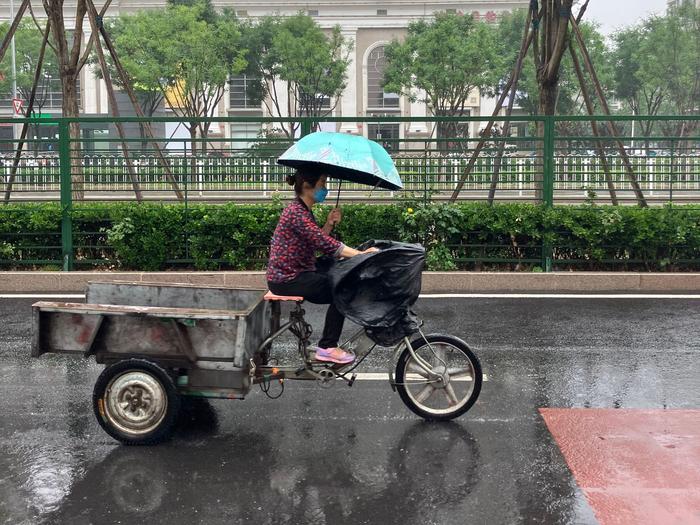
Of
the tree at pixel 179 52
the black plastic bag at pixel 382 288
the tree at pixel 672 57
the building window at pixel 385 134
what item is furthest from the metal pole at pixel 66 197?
the tree at pixel 672 57

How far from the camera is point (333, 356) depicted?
19.6 ft

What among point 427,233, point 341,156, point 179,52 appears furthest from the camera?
point 179,52

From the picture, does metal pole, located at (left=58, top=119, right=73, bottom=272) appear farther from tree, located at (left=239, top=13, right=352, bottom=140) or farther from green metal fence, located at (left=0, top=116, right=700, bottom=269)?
tree, located at (left=239, top=13, right=352, bottom=140)

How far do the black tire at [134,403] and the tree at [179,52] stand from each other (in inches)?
1610

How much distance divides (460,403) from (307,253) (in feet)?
4.78

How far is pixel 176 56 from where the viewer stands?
46.0 metres

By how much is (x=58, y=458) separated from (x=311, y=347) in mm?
1797

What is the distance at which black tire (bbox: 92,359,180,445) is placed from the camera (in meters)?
5.56

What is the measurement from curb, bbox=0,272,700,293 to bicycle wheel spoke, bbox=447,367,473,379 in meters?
5.01

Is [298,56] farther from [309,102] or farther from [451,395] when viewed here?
[451,395]

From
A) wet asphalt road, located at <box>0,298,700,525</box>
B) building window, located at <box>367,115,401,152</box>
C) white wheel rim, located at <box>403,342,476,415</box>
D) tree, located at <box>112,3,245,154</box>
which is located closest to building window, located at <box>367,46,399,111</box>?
tree, located at <box>112,3,245,154</box>

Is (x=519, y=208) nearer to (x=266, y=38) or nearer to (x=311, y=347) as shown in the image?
(x=311, y=347)

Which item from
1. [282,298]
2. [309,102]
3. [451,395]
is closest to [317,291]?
[282,298]

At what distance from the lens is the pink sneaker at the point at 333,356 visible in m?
5.98
